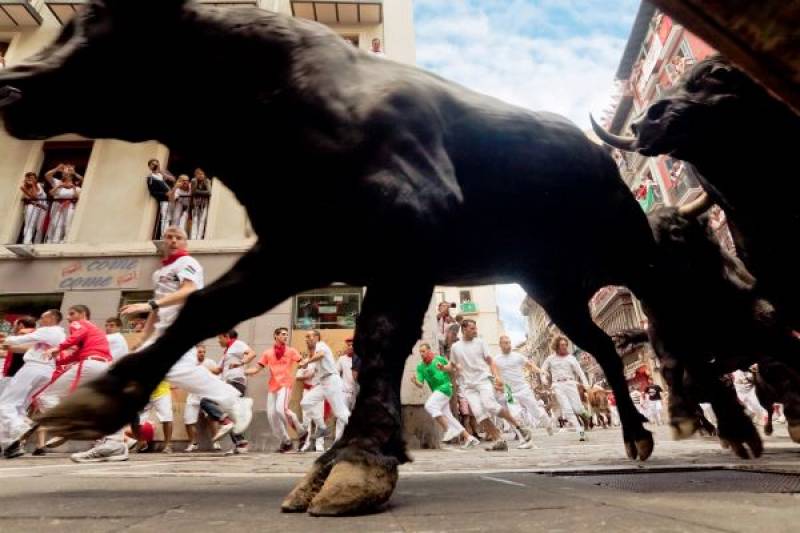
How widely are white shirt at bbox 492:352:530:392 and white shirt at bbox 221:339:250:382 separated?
16.4ft

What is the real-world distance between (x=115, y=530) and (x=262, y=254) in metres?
1.30

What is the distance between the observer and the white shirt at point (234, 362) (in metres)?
9.57

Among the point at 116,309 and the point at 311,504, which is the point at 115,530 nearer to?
the point at 311,504

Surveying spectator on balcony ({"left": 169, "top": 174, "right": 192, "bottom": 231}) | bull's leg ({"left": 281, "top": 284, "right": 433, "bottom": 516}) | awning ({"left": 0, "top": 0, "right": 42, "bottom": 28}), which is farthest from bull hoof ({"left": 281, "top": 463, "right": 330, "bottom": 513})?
awning ({"left": 0, "top": 0, "right": 42, "bottom": 28})

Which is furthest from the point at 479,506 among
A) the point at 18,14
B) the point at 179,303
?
the point at 18,14

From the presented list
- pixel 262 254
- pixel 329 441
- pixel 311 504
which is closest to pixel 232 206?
pixel 329 441

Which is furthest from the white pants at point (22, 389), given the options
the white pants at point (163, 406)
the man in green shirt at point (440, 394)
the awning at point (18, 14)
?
the awning at point (18, 14)

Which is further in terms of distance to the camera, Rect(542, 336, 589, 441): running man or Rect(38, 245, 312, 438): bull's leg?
Rect(542, 336, 589, 441): running man

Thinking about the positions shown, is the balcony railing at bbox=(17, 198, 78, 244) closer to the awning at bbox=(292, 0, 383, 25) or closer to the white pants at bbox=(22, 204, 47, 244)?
the white pants at bbox=(22, 204, 47, 244)

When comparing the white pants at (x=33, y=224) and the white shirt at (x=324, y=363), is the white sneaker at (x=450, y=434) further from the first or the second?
the white pants at (x=33, y=224)

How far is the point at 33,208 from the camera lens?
13.7 m

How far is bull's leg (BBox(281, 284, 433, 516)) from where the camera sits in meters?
1.51

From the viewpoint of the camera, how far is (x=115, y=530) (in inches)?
50.3

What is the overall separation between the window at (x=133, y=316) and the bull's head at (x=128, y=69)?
34.1 feet
